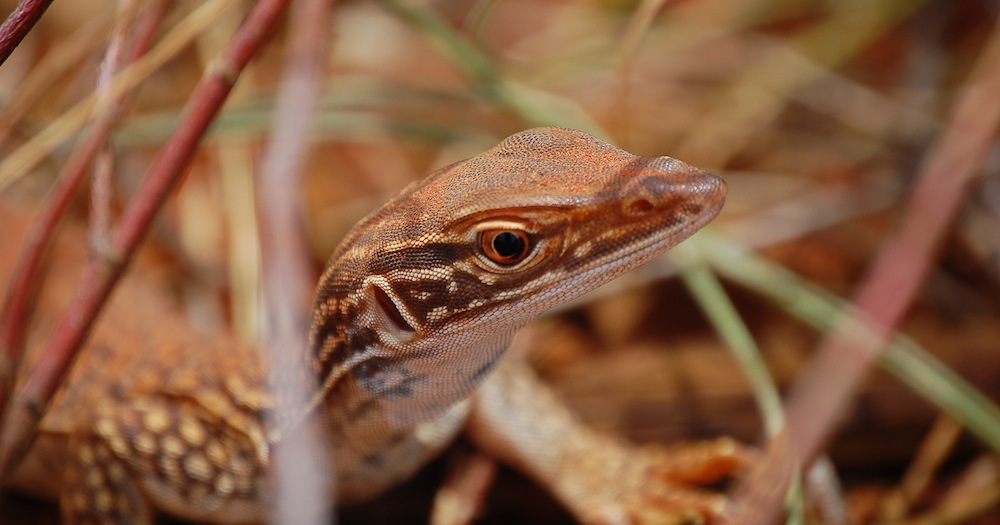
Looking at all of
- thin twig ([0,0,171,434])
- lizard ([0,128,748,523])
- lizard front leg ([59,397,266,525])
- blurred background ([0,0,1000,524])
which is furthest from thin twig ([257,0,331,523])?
thin twig ([0,0,171,434])

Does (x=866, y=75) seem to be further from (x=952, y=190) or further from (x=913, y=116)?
(x=952, y=190)

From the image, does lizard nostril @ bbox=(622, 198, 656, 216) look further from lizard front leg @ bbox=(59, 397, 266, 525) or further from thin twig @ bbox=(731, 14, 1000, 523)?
lizard front leg @ bbox=(59, 397, 266, 525)

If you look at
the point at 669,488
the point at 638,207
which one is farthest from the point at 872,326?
the point at 669,488

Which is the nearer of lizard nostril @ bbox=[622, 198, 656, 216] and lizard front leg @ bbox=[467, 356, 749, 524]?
lizard nostril @ bbox=[622, 198, 656, 216]

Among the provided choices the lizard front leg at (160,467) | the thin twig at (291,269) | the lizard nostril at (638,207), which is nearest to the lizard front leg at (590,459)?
the thin twig at (291,269)

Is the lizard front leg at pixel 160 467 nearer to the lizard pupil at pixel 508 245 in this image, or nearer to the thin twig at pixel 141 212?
the thin twig at pixel 141 212

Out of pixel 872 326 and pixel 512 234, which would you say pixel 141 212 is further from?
pixel 872 326
